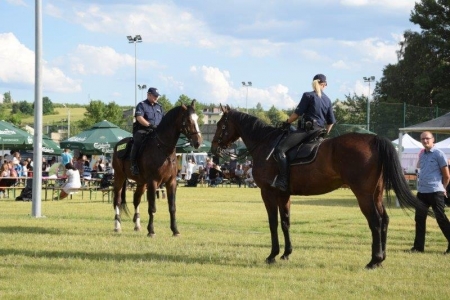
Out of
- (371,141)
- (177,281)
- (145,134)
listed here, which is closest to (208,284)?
(177,281)

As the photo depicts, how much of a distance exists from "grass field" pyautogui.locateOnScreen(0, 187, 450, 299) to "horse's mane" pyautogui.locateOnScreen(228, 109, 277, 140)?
1.95 metres

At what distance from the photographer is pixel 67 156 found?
34.2 m

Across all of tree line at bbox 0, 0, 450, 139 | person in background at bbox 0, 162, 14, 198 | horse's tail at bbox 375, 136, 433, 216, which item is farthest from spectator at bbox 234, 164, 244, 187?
horse's tail at bbox 375, 136, 433, 216

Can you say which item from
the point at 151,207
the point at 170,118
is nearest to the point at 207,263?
the point at 151,207

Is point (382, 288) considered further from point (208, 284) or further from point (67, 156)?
point (67, 156)

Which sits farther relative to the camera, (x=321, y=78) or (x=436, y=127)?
(x=436, y=127)

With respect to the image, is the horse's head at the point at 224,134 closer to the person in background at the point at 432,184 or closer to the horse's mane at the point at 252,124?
the horse's mane at the point at 252,124

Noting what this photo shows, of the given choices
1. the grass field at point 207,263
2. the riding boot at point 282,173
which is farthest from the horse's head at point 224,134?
the grass field at point 207,263

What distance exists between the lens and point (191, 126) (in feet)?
48.2

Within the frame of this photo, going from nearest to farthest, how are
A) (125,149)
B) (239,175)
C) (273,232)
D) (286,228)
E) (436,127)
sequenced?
(273,232), (286,228), (125,149), (436,127), (239,175)

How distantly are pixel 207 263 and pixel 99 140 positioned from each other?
80.1 ft

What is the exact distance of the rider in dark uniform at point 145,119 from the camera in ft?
51.1

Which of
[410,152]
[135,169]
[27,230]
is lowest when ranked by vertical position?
[27,230]

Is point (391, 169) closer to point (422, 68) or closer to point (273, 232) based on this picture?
point (273, 232)
